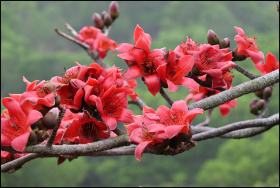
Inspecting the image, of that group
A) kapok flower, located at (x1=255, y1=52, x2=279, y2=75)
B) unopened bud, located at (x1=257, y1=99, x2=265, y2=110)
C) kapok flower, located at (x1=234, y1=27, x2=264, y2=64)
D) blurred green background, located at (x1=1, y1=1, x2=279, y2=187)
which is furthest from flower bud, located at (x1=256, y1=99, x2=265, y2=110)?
blurred green background, located at (x1=1, y1=1, x2=279, y2=187)

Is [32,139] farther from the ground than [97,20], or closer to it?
farther from the ground

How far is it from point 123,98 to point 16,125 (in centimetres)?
28

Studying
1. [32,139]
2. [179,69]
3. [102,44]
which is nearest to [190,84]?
[179,69]

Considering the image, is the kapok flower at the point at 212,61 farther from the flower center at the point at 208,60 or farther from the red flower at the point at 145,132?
the red flower at the point at 145,132

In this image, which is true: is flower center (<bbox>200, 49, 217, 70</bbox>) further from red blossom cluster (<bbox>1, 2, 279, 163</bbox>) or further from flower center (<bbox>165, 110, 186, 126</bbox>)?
flower center (<bbox>165, 110, 186, 126</bbox>)

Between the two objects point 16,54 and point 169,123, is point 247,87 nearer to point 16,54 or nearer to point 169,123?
point 169,123

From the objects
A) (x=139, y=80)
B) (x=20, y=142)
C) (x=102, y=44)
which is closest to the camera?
(x=20, y=142)

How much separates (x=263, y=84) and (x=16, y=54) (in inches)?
797

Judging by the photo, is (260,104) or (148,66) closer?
(148,66)

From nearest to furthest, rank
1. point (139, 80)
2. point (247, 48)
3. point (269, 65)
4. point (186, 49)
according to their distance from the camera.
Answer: point (186, 49) < point (247, 48) < point (269, 65) < point (139, 80)

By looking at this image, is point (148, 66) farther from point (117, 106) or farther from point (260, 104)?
point (260, 104)

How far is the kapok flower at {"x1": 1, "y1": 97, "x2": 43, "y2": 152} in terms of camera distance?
2.67 ft

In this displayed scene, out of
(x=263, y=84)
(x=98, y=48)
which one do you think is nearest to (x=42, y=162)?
(x=98, y=48)

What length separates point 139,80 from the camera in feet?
51.7
